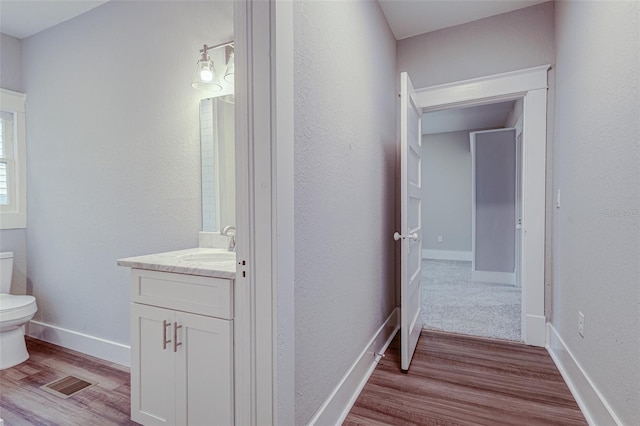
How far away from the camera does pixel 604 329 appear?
1536 mm

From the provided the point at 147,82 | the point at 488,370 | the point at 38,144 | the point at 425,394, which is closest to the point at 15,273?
the point at 38,144

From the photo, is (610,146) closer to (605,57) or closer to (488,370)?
(605,57)

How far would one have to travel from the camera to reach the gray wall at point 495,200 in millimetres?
4613

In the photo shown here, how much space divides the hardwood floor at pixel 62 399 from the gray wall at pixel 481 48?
3.07 meters

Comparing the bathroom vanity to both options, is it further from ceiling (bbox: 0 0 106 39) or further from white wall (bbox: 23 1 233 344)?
ceiling (bbox: 0 0 106 39)

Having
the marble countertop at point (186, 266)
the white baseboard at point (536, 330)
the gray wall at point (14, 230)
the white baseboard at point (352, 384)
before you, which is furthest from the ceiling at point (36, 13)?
the white baseboard at point (536, 330)

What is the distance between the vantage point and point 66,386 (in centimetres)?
203

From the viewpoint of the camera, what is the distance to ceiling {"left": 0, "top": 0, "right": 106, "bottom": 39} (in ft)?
7.62

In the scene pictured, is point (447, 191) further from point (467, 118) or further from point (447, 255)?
point (467, 118)

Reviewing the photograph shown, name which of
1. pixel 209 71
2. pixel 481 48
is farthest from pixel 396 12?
pixel 209 71

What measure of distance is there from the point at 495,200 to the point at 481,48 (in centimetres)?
263

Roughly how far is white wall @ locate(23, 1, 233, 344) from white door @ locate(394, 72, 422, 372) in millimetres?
1203

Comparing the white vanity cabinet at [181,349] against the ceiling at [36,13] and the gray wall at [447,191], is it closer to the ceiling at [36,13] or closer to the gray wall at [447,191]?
the ceiling at [36,13]

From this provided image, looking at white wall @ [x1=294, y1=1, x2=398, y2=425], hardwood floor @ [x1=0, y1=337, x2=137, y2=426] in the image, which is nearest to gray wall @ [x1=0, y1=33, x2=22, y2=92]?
hardwood floor @ [x1=0, y1=337, x2=137, y2=426]
